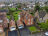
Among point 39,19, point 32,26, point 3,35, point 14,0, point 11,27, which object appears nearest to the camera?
point 3,35

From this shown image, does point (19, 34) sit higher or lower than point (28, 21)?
lower

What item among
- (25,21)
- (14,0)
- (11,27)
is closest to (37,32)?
(25,21)

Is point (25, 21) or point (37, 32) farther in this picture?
point (25, 21)

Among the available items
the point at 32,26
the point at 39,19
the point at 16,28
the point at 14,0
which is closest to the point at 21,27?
the point at 16,28

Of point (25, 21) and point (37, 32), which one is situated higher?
point (25, 21)

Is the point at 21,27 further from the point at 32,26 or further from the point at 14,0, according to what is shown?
the point at 14,0

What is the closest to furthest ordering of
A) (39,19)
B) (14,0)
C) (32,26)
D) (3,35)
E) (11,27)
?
(3,35) < (11,27) < (32,26) < (39,19) < (14,0)

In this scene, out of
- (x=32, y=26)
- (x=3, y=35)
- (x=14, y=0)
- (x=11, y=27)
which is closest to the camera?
(x=3, y=35)

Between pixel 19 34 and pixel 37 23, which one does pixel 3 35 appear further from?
pixel 37 23

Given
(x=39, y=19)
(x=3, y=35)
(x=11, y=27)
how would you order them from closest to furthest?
(x=3, y=35) → (x=11, y=27) → (x=39, y=19)
